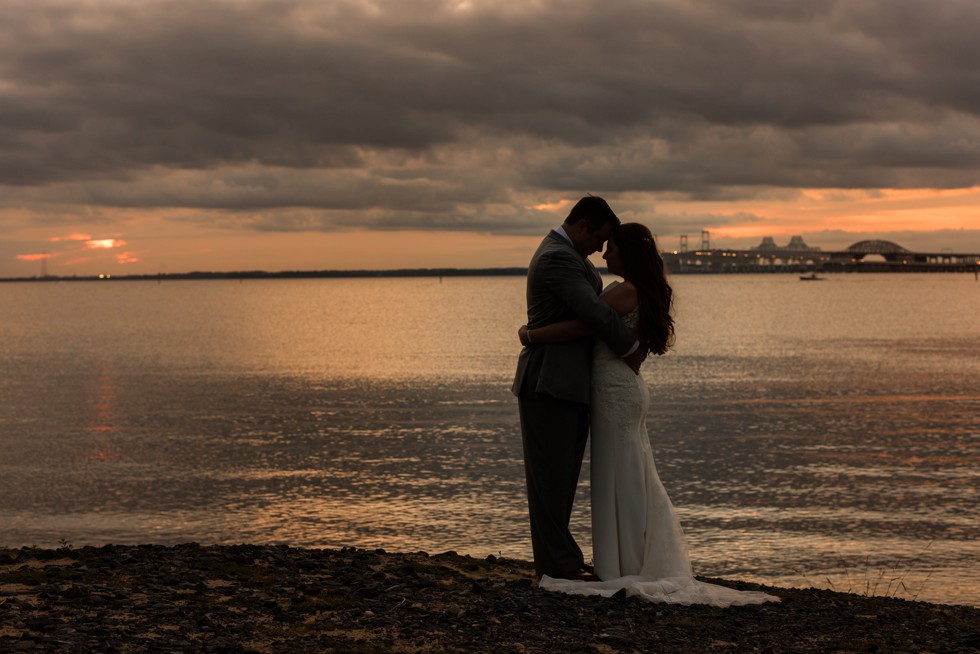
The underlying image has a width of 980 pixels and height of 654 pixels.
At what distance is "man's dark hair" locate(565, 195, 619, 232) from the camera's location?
27.6ft

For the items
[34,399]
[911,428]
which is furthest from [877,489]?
[34,399]

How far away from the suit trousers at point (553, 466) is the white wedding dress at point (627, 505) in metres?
0.17

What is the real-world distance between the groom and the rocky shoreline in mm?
577

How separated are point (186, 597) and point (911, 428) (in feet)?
72.8

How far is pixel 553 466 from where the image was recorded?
878cm

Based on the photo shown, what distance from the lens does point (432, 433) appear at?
1010 inches

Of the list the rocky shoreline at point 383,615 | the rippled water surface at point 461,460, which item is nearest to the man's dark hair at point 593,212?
the rocky shoreline at point 383,615

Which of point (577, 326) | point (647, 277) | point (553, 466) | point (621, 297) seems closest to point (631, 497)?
point (553, 466)

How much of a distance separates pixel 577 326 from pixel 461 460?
13.1 m

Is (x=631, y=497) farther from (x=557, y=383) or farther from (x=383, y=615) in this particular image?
(x=383, y=615)

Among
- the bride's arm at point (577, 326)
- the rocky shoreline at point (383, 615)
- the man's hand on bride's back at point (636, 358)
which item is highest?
the bride's arm at point (577, 326)

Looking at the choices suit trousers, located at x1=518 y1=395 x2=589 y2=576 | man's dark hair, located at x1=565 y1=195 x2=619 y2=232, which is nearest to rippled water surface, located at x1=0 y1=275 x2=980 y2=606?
suit trousers, located at x1=518 y1=395 x2=589 y2=576

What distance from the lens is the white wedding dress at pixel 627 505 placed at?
8.88 m

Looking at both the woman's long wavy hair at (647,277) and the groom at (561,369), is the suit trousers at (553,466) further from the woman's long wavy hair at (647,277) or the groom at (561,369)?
the woman's long wavy hair at (647,277)
